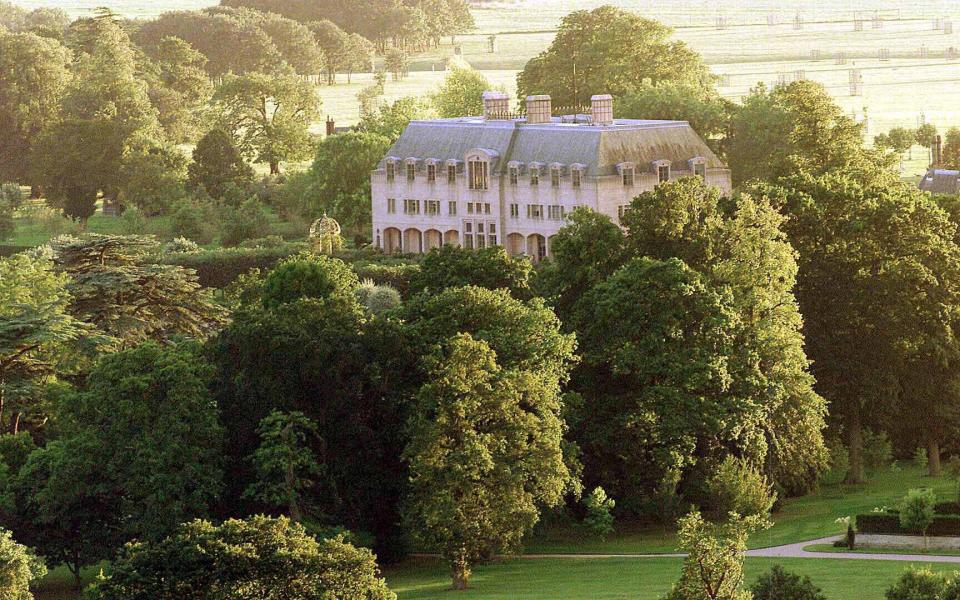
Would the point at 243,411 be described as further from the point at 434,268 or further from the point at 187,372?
the point at 434,268

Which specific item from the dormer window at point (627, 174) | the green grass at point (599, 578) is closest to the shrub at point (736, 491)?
the green grass at point (599, 578)

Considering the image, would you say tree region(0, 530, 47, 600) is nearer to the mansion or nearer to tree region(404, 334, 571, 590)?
tree region(404, 334, 571, 590)

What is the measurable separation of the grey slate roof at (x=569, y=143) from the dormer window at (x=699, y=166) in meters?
0.34

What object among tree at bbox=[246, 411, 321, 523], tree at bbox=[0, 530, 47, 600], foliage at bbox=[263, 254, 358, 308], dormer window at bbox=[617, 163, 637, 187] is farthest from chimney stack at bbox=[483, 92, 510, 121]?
tree at bbox=[0, 530, 47, 600]

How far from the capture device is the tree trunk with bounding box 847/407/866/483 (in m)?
103

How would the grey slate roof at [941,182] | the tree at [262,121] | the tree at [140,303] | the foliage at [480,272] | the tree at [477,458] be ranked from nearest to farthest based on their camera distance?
the tree at [477,458] < the foliage at [480,272] < the tree at [140,303] < the grey slate roof at [941,182] < the tree at [262,121]

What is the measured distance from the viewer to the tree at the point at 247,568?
6731cm

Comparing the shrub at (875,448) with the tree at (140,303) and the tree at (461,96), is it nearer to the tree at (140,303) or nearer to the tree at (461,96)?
the tree at (140,303)

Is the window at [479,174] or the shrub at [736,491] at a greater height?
the window at [479,174]

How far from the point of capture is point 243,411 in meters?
90.6

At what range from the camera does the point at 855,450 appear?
103250mm

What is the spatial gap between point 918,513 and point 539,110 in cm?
6468

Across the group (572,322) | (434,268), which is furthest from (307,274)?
(572,322)

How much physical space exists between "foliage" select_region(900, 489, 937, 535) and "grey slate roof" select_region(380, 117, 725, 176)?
173ft
